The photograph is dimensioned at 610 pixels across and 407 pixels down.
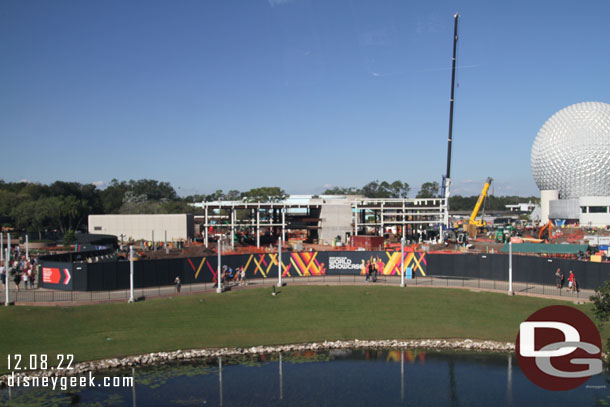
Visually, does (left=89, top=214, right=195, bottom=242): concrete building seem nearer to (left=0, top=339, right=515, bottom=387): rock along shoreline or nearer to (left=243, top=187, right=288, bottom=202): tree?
(left=243, top=187, right=288, bottom=202): tree

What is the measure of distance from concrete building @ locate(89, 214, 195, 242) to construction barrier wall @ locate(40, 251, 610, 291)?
4795 cm

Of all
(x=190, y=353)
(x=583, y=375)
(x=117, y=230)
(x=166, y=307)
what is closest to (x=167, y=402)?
(x=190, y=353)

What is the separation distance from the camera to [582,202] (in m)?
86.4

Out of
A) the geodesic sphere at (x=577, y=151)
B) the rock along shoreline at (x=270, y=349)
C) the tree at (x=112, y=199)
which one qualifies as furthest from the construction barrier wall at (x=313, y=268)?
the tree at (x=112, y=199)

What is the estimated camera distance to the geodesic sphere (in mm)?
85312

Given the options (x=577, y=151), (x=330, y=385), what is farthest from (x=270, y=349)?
(x=577, y=151)

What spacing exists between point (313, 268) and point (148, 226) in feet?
174

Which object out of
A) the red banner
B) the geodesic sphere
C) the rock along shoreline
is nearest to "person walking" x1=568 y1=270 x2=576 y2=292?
the rock along shoreline

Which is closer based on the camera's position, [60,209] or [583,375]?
[583,375]

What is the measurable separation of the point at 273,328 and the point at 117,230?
68.8m

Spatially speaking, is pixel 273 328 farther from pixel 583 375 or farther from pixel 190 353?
pixel 583 375

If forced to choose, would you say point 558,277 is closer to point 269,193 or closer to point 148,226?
point 148,226

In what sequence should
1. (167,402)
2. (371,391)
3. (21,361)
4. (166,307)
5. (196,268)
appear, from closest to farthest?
1. (167,402)
2. (371,391)
3. (21,361)
4. (166,307)
5. (196,268)

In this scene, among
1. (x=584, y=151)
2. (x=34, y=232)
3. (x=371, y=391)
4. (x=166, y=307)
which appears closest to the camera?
(x=371, y=391)
